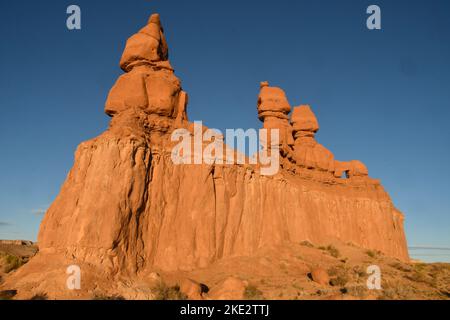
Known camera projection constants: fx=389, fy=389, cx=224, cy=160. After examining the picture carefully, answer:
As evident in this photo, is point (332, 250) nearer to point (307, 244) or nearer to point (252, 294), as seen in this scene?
point (307, 244)

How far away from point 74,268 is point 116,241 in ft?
8.17

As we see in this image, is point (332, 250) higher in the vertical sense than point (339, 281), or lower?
higher

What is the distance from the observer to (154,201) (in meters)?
23.5

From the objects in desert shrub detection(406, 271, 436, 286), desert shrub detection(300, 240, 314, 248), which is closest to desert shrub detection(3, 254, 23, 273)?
desert shrub detection(300, 240, 314, 248)

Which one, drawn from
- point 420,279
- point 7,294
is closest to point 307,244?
point 420,279

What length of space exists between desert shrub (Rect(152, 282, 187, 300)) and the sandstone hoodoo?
1996 millimetres

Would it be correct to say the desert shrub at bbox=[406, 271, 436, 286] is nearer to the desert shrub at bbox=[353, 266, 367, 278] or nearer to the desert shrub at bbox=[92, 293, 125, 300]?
the desert shrub at bbox=[353, 266, 367, 278]

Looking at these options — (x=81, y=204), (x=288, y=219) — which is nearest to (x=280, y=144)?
(x=288, y=219)

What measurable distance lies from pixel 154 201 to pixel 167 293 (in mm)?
6407

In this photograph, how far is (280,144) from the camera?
129ft

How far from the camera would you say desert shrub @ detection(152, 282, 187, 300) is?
18.3m

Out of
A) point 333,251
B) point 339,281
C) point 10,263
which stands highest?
point 333,251

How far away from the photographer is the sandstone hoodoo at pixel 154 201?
19969 millimetres
